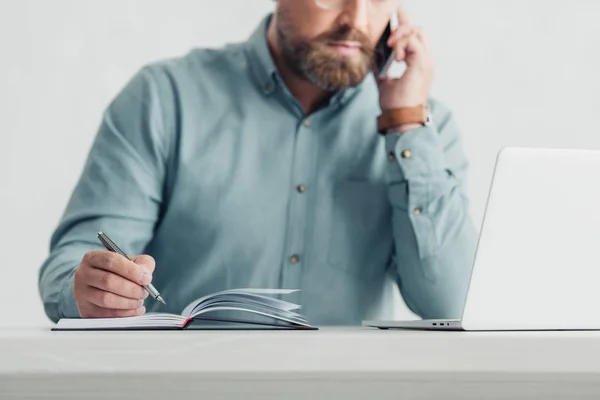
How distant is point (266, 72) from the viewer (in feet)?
6.08

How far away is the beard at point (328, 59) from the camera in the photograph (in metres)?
1.77

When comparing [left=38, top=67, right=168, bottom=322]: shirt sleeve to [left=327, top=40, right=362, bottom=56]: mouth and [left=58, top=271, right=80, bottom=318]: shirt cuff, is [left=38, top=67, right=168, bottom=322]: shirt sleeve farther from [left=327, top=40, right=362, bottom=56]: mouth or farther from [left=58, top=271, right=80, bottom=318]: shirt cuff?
[left=327, top=40, right=362, bottom=56]: mouth

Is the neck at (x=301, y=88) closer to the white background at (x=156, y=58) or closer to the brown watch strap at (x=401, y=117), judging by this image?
the brown watch strap at (x=401, y=117)

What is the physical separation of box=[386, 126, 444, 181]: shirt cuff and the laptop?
848 mm

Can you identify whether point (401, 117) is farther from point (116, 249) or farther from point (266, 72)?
point (116, 249)

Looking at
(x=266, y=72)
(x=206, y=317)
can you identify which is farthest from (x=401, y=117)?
(x=206, y=317)

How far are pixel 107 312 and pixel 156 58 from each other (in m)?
1.83

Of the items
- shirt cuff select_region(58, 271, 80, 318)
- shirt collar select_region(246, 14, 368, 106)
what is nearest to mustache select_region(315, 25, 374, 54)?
shirt collar select_region(246, 14, 368, 106)

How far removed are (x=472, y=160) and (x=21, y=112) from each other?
1.54 m

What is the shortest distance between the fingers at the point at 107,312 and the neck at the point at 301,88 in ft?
2.68

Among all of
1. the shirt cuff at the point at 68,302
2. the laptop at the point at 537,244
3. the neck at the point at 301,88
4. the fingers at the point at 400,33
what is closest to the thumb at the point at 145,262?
the shirt cuff at the point at 68,302

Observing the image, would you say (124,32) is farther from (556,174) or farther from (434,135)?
(556,174)

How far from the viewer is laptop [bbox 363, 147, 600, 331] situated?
822mm

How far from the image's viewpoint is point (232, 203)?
1764mm
